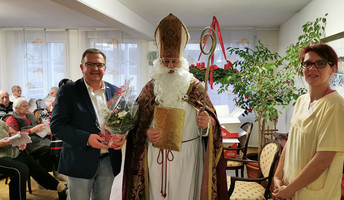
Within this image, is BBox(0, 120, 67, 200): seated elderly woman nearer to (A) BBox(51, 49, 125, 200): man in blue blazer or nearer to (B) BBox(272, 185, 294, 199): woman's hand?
(A) BBox(51, 49, 125, 200): man in blue blazer

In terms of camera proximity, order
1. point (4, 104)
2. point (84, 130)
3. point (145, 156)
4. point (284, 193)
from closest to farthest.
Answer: point (284, 193) < point (84, 130) < point (145, 156) < point (4, 104)

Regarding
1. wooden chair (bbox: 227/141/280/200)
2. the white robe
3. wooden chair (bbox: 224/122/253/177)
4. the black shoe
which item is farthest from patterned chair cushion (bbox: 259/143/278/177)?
the black shoe

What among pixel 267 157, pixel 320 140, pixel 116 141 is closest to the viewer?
pixel 320 140

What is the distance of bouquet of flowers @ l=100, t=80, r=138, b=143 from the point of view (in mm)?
1661

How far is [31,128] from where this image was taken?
11.5ft

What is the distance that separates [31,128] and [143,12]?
2.52m

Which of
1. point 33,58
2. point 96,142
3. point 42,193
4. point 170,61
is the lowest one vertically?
point 42,193

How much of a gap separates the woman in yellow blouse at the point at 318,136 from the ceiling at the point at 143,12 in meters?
2.48

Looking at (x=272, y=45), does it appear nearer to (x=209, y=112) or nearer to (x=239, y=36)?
(x=239, y=36)

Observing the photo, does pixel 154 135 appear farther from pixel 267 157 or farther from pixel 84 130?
pixel 267 157

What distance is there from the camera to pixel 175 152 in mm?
1905

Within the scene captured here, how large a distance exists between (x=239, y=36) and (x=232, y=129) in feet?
10.0

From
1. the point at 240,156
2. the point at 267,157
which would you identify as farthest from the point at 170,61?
the point at 240,156

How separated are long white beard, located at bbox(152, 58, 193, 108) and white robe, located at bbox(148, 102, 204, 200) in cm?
7
